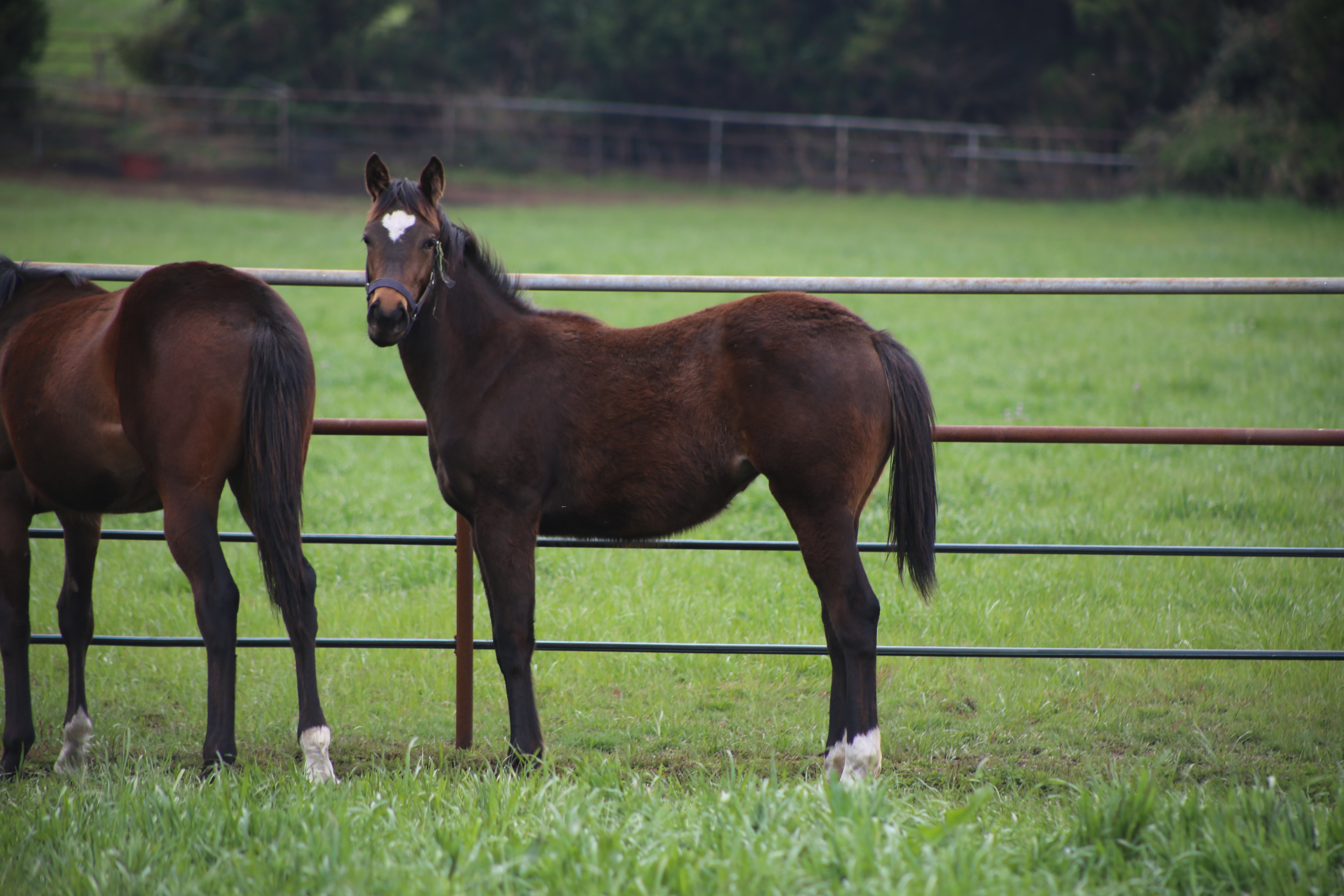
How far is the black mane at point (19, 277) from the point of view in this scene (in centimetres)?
359

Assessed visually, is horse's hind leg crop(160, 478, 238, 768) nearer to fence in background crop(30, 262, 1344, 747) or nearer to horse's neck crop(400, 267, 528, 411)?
fence in background crop(30, 262, 1344, 747)

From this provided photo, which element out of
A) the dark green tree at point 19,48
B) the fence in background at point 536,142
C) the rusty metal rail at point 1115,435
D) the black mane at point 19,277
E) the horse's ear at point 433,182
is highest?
the dark green tree at point 19,48

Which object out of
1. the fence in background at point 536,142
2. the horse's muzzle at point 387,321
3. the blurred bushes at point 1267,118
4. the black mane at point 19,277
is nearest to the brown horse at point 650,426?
the horse's muzzle at point 387,321

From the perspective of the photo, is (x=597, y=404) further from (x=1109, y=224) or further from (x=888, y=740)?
(x=1109, y=224)

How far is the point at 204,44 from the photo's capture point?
31844mm

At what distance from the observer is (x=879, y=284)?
3467 mm

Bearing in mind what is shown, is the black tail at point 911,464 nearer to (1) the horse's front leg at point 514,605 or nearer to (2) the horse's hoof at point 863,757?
(2) the horse's hoof at point 863,757

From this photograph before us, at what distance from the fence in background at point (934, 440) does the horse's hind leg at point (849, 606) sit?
0.34 meters

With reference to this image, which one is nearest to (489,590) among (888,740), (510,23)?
(888,740)

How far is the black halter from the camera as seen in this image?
3002 mm

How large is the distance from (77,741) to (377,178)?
2.08m

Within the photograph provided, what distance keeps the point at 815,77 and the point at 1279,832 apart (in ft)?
115

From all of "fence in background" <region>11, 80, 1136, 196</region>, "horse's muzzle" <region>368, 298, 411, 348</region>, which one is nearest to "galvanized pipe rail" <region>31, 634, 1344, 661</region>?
"horse's muzzle" <region>368, 298, 411, 348</region>

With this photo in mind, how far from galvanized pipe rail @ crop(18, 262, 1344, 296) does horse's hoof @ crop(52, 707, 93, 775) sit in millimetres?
1460
